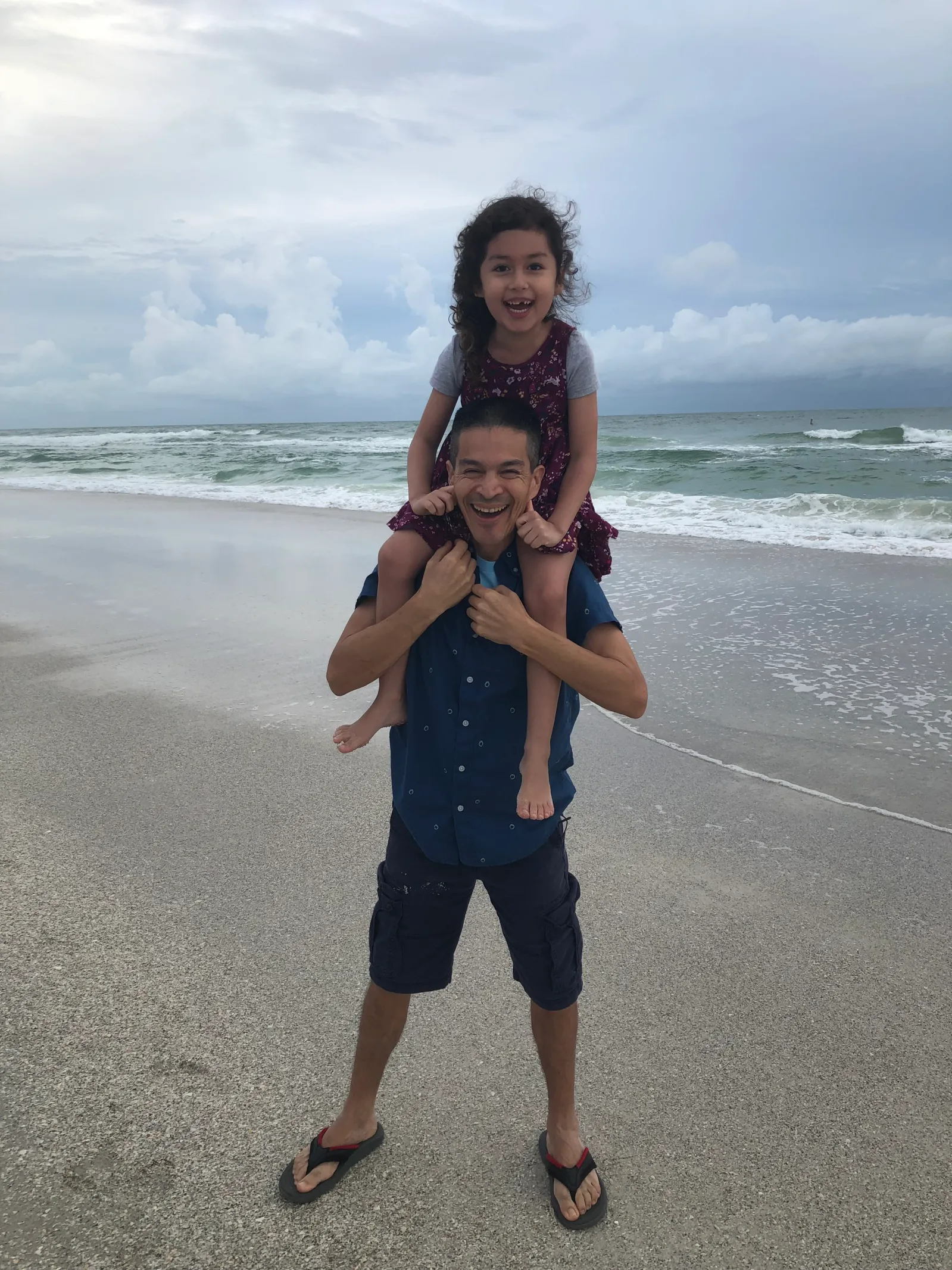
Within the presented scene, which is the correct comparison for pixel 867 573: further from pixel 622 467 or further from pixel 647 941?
pixel 622 467

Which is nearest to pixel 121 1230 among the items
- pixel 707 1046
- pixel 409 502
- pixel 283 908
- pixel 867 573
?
pixel 283 908

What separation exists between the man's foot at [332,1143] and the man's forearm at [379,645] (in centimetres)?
101

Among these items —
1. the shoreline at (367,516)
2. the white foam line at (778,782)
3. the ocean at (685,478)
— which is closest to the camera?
the white foam line at (778,782)

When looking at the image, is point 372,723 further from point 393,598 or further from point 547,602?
point 547,602

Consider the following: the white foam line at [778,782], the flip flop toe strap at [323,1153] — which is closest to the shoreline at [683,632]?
the white foam line at [778,782]

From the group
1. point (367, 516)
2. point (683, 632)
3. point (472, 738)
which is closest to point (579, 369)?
point (472, 738)

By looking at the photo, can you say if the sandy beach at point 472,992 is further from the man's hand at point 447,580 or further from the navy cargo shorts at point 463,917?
the man's hand at point 447,580

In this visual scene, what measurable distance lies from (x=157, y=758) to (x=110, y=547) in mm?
7029

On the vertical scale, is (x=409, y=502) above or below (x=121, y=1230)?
above

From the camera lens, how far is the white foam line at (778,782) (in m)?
3.79

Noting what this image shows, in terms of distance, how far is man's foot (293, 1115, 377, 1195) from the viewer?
202cm

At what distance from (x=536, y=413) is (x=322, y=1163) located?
5.89 ft

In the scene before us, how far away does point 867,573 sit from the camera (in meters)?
9.03

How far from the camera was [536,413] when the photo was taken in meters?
2.26
